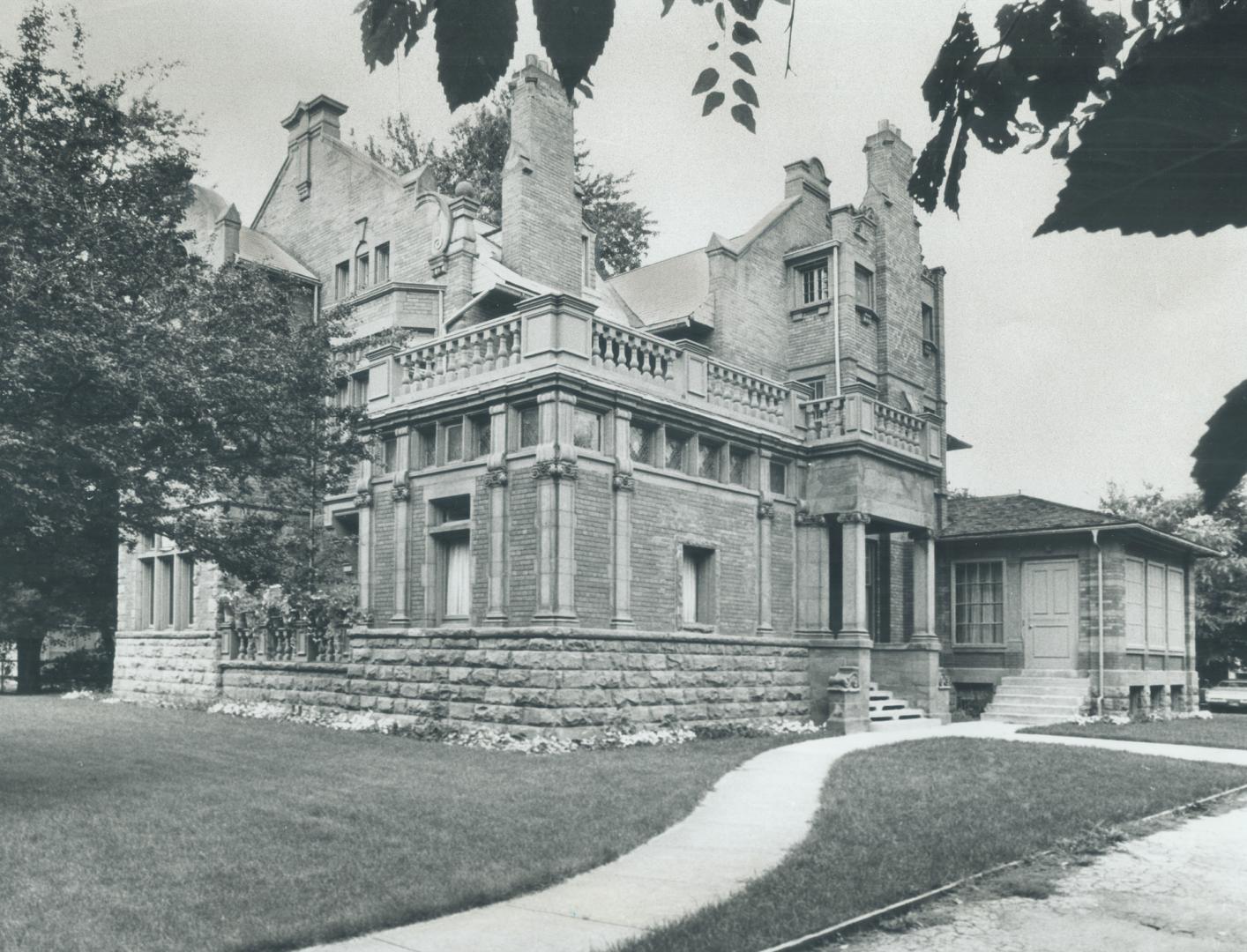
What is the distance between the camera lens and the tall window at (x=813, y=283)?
27.7m

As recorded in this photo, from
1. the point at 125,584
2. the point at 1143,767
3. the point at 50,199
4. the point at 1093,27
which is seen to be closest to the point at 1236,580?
the point at 1143,767

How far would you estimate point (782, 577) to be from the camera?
22.5 metres

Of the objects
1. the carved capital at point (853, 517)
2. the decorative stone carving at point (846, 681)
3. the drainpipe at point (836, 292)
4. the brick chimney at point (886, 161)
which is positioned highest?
the brick chimney at point (886, 161)

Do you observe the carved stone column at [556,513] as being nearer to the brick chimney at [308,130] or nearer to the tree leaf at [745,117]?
the tree leaf at [745,117]

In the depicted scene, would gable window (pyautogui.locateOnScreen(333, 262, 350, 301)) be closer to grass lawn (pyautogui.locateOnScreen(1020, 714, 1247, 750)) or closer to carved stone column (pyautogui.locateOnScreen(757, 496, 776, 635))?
carved stone column (pyautogui.locateOnScreen(757, 496, 776, 635))

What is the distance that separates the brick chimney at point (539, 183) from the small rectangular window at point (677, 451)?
5.47 m

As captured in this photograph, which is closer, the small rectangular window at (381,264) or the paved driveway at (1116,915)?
the paved driveway at (1116,915)

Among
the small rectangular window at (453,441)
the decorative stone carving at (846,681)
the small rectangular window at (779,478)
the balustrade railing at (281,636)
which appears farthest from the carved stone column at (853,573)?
the balustrade railing at (281,636)

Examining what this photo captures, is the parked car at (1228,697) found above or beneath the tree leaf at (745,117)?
beneath

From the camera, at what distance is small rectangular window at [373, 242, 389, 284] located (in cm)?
2692

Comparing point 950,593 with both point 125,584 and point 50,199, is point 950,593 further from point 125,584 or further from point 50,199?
point 50,199

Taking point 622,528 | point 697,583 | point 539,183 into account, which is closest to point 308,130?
→ point 539,183

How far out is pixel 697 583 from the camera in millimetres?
21062

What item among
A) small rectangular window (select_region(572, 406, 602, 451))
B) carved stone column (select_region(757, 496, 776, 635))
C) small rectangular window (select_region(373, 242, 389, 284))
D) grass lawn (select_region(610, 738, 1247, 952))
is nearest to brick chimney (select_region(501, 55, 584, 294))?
small rectangular window (select_region(373, 242, 389, 284))
